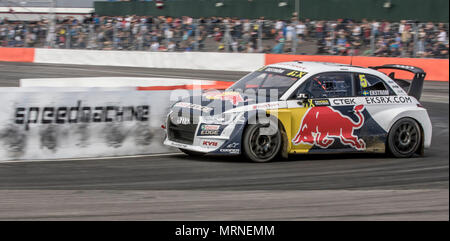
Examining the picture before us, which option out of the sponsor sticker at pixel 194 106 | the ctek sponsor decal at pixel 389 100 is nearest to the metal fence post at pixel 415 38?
the ctek sponsor decal at pixel 389 100

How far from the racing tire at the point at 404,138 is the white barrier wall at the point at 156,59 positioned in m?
14.3

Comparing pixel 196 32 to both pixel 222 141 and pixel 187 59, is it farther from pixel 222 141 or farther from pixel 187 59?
pixel 222 141

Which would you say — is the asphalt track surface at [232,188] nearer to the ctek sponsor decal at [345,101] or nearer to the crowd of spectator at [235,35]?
the ctek sponsor decal at [345,101]

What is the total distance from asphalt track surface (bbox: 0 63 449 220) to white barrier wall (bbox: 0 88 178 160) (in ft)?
1.00

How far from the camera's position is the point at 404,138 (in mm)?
9383

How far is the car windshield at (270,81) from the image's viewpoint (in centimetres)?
909

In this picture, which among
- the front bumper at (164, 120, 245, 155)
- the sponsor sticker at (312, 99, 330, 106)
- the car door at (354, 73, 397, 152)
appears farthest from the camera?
the car door at (354, 73, 397, 152)

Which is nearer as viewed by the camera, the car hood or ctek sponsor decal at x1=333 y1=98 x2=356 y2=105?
the car hood

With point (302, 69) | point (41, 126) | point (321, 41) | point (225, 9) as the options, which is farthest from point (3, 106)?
point (225, 9)

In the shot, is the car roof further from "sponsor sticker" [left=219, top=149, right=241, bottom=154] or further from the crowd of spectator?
the crowd of spectator

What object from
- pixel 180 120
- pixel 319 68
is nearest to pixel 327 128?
pixel 319 68

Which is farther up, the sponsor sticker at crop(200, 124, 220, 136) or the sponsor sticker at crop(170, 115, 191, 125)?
the sponsor sticker at crop(170, 115, 191, 125)

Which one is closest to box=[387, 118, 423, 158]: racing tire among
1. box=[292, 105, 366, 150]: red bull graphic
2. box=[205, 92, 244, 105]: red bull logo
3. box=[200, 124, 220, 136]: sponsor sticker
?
box=[292, 105, 366, 150]: red bull graphic

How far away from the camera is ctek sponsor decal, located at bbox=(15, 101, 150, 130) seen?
354 inches
